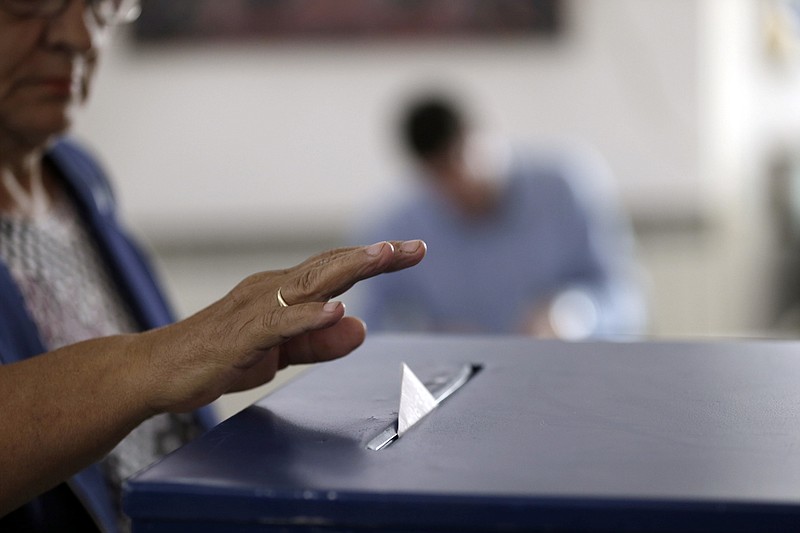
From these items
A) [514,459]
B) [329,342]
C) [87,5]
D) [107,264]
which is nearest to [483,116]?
[107,264]

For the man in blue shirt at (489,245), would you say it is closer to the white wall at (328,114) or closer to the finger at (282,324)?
the white wall at (328,114)

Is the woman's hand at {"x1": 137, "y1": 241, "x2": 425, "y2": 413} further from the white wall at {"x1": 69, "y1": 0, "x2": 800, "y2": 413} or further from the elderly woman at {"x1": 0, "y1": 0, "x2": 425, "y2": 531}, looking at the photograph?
the white wall at {"x1": 69, "y1": 0, "x2": 800, "y2": 413}

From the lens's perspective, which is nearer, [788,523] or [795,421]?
[788,523]

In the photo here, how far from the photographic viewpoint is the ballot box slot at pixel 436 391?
20.7 inches

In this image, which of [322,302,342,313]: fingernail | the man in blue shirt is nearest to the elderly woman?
[322,302,342,313]: fingernail

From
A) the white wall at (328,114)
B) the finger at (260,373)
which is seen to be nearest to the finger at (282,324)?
the finger at (260,373)

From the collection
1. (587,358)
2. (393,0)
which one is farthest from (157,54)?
(587,358)

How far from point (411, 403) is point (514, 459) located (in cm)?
12

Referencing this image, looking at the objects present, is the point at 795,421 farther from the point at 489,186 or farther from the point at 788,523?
the point at 489,186

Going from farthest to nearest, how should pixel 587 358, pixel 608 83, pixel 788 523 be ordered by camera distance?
pixel 608 83 < pixel 587 358 < pixel 788 523

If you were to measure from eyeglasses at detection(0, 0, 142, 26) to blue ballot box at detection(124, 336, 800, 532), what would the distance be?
1.30 feet

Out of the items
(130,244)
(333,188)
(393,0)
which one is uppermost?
(393,0)

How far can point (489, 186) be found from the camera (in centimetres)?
251

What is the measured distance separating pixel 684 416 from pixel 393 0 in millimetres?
3090
